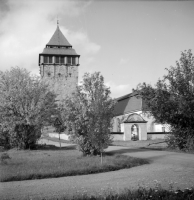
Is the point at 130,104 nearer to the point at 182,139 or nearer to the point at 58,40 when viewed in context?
the point at 58,40

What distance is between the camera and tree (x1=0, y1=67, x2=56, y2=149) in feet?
69.6

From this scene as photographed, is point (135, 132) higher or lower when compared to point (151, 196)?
higher

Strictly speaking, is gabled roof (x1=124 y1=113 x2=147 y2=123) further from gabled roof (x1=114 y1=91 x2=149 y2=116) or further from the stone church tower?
the stone church tower

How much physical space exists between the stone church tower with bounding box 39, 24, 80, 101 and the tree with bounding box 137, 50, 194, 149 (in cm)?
4487

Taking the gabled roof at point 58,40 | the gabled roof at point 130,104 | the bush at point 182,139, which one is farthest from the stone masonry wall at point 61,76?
the bush at point 182,139

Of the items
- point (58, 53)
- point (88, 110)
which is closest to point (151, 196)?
point (88, 110)

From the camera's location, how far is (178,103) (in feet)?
23.6

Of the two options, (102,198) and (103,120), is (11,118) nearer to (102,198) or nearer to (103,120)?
(103,120)

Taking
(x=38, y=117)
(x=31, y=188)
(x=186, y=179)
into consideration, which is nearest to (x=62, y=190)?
(x=31, y=188)

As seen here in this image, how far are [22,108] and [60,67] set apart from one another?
110 feet

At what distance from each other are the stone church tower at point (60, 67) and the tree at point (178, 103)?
44868 millimetres

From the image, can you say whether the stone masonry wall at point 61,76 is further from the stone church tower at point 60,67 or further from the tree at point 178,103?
the tree at point 178,103

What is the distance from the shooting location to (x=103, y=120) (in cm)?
1267

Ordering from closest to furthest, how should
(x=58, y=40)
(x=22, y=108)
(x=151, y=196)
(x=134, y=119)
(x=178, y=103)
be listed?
(x=151, y=196) < (x=178, y=103) < (x=22, y=108) < (x=134, y=119) < (x=58, y=40)
